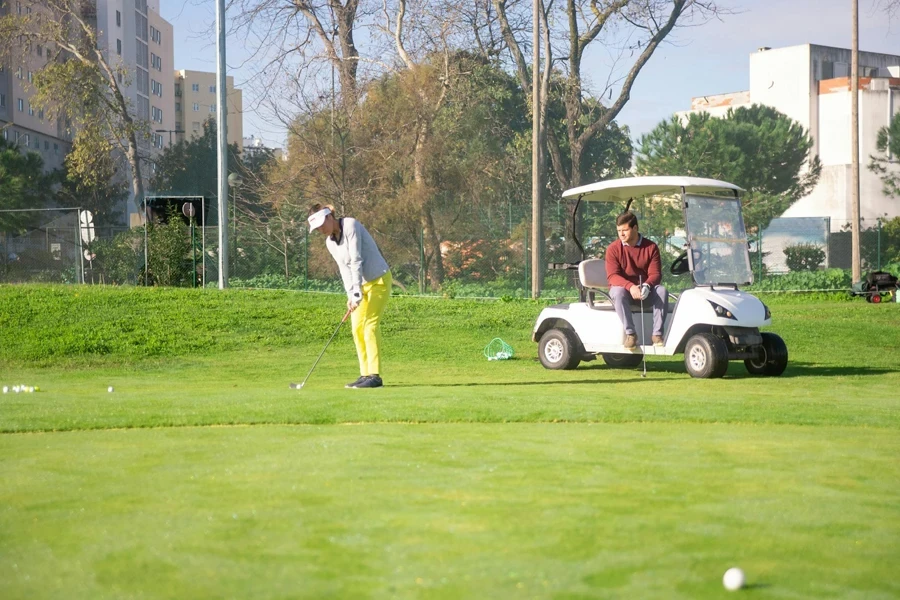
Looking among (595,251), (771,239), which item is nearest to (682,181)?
(595,251)

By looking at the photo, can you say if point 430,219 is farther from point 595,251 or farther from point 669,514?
point 669,514

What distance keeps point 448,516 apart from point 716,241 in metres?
10.1

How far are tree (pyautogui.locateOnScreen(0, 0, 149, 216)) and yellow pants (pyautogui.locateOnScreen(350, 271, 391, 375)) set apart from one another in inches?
1235

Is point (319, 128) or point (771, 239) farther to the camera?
point (771, 239)

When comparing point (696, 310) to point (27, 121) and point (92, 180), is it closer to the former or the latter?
point (92, 180)

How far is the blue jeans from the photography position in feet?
44.8

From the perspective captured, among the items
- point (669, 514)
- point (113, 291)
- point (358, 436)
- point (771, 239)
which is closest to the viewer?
point (669, 514)

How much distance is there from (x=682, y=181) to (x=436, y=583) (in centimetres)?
1110

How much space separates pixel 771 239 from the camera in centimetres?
3725

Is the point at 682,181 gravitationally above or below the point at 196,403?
above

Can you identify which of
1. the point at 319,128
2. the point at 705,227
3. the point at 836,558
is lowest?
the point at 836,558

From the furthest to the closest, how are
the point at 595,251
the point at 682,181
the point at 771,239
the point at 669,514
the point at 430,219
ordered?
the point at 771,239 → the point at 430,219 → the point at 595,251 → the point at 682,181 → the point at 669,514

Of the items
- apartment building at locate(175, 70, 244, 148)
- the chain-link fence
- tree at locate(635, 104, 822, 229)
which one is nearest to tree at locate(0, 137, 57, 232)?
the chain-link fence

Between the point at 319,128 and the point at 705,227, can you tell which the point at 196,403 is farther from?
the point at 319,128
